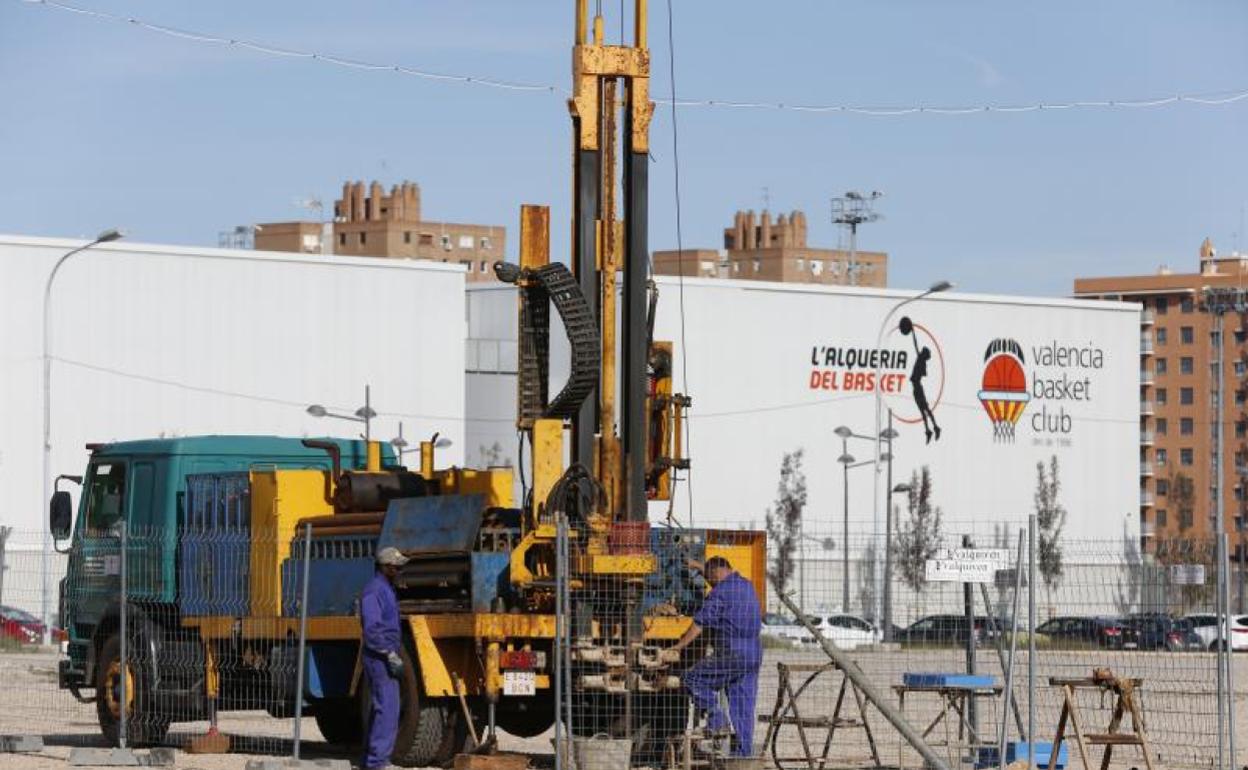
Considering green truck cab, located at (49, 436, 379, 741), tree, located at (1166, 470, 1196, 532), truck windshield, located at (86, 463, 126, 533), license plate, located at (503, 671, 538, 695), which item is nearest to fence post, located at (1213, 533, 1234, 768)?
license plate, located at (503, 671, 538, 695)

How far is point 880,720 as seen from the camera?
2753 centimetres

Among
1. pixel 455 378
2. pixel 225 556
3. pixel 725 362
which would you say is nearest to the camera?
pixel 225 556

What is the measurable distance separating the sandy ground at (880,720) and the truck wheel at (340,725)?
18cm

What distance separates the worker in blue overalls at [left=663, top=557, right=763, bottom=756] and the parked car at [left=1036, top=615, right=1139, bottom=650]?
17.9 feet

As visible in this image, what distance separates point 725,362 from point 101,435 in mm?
23888

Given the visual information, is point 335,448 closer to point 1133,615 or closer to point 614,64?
point 614,64

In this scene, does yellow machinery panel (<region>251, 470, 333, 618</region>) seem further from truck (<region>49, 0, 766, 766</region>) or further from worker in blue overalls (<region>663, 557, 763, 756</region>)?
worker in blue overalls (<region>663, 557, 763, 756</region>)

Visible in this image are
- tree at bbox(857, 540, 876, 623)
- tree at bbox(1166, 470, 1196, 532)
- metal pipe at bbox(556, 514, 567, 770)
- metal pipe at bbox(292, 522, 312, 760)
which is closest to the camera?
metal pipe at bbox(556, 514, 567, 770)

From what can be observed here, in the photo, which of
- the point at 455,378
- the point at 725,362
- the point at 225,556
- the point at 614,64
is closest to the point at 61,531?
the point at 225,556

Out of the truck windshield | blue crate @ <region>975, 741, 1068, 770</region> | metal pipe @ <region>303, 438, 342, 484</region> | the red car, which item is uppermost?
metal pipe @ <region>303, 438, 342, 484</region>

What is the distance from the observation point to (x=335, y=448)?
69.6ft

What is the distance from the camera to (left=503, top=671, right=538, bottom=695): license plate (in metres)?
18.2

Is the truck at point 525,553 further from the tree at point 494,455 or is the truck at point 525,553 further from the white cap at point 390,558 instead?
the tree at point 494,455

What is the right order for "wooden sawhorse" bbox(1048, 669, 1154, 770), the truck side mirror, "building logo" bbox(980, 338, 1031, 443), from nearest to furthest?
1. "wooden sawhorse" bbox(1048, 669, 1154, 770)
2. the truck side mirror
3. "building logo" bbox(980, 338, 1031, 443)
